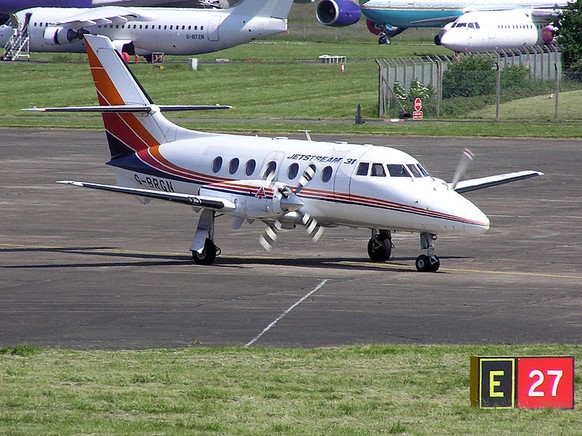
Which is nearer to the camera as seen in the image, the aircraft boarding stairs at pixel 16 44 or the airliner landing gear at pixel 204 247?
the airliner landing gear at pixel 204 247

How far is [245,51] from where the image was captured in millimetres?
113312

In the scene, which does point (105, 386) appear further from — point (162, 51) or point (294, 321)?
point (162, 51)

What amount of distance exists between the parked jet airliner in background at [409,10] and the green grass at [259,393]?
8921cm

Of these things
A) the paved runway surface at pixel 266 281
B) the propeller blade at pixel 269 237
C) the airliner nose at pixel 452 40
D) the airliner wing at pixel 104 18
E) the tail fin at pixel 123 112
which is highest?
the airliner wing at pixel 104 18

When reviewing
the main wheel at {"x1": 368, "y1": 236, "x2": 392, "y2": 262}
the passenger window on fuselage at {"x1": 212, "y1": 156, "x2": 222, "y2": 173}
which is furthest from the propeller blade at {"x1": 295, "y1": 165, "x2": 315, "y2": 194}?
the passenger window on fuselage at {"x1": 212, "y1": 156, "x2": 222, "y2": 173}

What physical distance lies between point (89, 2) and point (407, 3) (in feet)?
94.0

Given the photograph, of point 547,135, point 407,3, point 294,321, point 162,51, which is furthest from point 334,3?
point 294,321

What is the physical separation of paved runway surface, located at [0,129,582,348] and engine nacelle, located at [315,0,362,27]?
74889 millimetres

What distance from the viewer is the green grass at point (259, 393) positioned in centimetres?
1273

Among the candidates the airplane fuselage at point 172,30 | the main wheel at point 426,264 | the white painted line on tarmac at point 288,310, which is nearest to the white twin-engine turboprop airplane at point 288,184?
the main wheel at point 426,264

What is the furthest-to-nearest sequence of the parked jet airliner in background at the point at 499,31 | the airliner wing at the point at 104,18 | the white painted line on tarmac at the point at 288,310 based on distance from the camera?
1. the parked jet airliner in background at the point at 499,31
2. the airliner wing at the point at 104,18
3. the white painted line on tarmac at the point at 288,310

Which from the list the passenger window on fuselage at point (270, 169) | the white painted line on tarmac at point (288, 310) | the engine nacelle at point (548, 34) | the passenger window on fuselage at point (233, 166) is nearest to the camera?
the white painted line on tarmac at point (288, 310)

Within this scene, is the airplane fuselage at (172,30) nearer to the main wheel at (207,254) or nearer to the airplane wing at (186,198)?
the airplane wing at (186,198)

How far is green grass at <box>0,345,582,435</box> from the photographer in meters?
12.7
